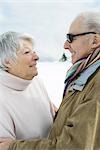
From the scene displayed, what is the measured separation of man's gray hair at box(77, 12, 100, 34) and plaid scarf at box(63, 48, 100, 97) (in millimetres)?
109

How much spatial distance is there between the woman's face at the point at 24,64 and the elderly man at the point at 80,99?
0.31m

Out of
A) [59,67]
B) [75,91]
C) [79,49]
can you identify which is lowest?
[59,67]

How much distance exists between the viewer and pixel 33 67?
2.21m

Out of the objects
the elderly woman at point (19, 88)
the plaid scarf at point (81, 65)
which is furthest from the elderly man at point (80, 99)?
the elderly woman at point (19, 88)

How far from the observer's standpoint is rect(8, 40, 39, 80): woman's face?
216cm

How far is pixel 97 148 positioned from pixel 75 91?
1.05 feet

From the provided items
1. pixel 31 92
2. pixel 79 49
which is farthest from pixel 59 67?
pixel 79 49

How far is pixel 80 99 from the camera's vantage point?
5.58ft

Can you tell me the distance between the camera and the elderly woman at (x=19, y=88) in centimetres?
210

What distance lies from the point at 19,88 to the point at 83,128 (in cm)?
74

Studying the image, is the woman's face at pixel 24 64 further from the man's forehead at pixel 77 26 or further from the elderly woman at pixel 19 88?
the man's forehead at pixel 77 26

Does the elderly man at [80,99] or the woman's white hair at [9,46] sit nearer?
the elderly man at [80,99]

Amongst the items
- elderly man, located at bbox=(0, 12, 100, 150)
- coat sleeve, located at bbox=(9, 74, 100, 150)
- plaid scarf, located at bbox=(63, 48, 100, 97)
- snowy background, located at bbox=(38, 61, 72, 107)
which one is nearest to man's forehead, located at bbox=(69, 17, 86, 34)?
elderly man, located at bbox=(0, 12, 100, 150)

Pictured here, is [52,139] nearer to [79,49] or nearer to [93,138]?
[93,138]
